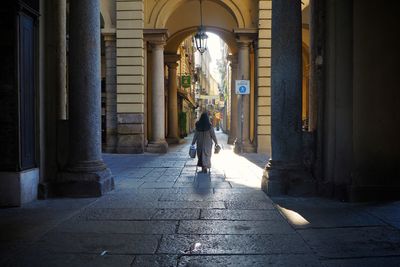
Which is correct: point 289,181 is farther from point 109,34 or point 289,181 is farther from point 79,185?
point 109,34

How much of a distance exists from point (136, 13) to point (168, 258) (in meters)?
14.4

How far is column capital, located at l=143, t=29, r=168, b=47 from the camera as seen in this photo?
17.3m

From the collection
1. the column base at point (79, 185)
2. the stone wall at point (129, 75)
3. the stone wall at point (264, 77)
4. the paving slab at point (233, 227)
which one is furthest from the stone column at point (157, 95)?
the paving slab at point (233, 227)

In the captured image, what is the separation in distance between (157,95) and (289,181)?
10977mm

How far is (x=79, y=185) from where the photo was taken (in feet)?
24.2

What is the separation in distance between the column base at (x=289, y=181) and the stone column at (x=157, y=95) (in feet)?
34.0

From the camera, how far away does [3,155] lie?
21.2ft

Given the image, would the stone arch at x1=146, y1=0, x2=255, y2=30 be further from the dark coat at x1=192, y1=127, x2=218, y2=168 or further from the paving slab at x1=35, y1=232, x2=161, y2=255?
the paving slab at x1=35, y1=232, x2=161, y2=255

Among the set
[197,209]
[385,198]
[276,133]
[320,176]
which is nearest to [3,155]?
[197,209]

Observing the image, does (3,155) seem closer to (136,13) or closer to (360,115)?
(360,115)

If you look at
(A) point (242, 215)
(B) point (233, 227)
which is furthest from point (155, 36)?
(B) point (233, 227)

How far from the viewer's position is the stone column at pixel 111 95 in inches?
673

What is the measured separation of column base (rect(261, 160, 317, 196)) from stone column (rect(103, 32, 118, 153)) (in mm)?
10667

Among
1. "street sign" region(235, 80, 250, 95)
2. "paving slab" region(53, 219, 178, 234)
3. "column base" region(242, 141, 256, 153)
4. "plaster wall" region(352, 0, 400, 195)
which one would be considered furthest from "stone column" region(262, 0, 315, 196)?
"column base" region(242, 141, 256, 153)
